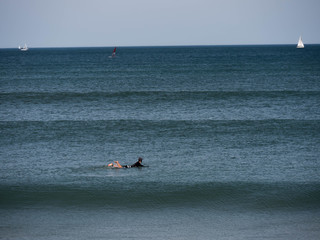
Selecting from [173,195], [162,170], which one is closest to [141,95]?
[162,170]

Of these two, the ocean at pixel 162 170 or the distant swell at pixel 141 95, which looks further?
the distant swell at pixel 141 95

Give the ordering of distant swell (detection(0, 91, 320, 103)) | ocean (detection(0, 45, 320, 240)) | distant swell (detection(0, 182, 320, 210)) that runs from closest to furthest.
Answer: ocean (detection(0, 45, 320, 240))
distant swell (detection(0, 182, 320, 210))
distant swell (detection(0, 91, 320, 103))

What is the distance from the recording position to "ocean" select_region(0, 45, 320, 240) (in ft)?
56.2

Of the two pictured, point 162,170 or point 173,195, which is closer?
point 173,195

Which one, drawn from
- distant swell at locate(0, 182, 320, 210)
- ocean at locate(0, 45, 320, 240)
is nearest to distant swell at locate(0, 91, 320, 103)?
ocean at locate(0, 45, 320, 240)

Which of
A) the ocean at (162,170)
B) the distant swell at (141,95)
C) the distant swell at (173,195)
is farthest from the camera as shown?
the distant swell at (141,95)

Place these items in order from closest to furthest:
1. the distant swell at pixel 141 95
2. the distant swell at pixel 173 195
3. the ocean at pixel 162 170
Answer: the ocean at pixel 162 170, the distant swell at pixel 173 195, the distant swell at pixel 141 95

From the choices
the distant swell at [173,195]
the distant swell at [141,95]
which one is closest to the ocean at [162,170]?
the distant swell at [173,195]

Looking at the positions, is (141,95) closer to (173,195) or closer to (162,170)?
(162,170)

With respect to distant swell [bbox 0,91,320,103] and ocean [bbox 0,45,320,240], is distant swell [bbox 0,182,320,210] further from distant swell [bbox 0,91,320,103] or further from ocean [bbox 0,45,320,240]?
distant swell [bbox 0,91,320,103]

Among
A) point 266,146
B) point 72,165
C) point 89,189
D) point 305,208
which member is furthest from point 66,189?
point 266,146

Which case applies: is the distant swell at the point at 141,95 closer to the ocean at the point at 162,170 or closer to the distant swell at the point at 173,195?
the ocean at the point at 162,170

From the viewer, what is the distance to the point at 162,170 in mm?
24203

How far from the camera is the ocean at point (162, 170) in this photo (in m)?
17.1
